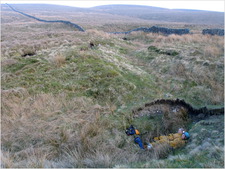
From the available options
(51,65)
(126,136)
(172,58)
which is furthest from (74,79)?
(172,58)

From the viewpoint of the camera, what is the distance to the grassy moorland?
3871 millimetres

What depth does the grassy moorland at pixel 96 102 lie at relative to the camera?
387 cm

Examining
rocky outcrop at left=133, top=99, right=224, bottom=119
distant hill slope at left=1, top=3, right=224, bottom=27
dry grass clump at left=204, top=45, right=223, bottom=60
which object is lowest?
rocky outcrop at left=133, top=99, right=224, bottom=119

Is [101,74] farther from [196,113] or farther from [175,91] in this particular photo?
[196,113]

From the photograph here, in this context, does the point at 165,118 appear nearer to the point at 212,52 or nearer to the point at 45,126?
the point at 45,126

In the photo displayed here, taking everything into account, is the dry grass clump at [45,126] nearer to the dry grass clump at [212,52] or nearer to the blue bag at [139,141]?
the blue bag at [139,141]

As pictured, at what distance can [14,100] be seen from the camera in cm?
641

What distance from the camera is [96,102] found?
6.80 metres

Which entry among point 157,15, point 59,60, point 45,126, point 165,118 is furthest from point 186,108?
point 157,15

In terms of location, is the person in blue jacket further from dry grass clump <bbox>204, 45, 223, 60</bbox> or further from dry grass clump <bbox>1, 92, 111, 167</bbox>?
dry grass clump <bbox>204, 45, 223, 60</bbox>

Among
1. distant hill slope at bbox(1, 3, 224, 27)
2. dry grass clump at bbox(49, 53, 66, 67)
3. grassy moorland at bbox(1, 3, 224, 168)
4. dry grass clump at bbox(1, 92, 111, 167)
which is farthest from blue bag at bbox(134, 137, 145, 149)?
distant hill slope at bbox(1, 3, 224, 27)

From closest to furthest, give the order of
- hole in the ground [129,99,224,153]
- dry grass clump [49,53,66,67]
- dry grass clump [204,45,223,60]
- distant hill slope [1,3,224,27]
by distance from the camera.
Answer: hole in the ground [129,99,224,153]
dry grass clump [49,53,66,67]
dry grass clump [204,45,223,60]
distant hill slope [1,3,224,27]

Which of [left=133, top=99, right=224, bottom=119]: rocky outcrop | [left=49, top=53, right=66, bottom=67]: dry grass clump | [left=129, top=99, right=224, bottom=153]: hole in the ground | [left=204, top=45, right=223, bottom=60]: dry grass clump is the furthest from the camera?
[left=204, top=45, right=223, bottom=60]: dry grass clump

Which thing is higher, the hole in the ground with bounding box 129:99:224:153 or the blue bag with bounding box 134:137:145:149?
the hole in the ground with bounding box 129:99:224:153
